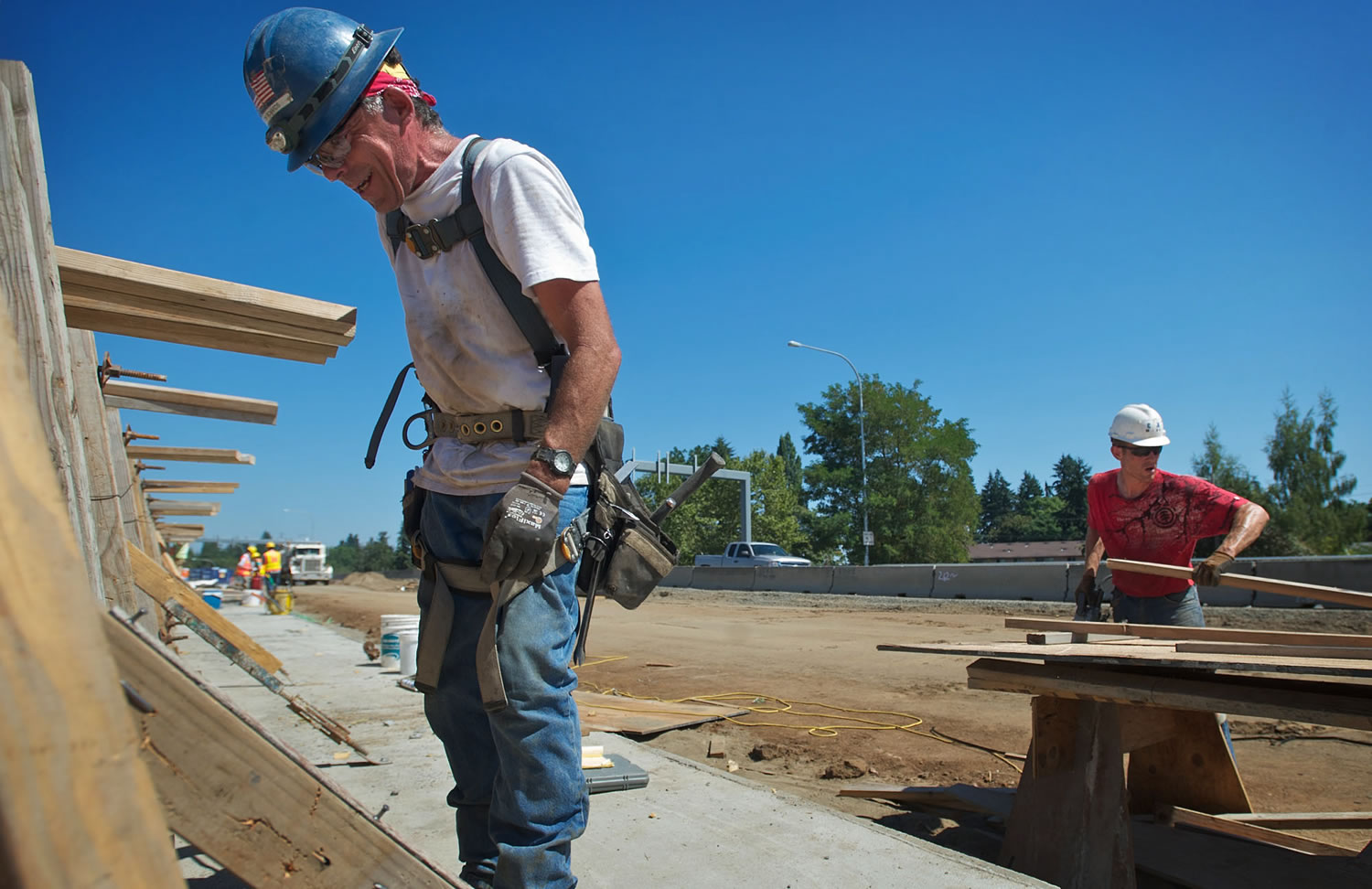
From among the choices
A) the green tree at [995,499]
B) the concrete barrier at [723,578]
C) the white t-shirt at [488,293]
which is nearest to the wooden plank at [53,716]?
the white t-shirt at [488,293]

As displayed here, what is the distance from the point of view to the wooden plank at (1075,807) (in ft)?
9.61

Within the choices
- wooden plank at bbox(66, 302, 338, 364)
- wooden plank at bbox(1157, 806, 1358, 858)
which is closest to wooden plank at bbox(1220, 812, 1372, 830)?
wooden plank at bbox(1157, 806, 1358, 858)

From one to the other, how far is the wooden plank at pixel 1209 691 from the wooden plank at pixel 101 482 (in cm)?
298

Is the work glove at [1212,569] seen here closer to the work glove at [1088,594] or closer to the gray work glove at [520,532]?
the work glove at [1088,594]

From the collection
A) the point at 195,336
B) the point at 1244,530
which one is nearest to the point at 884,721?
the point at 1244,530

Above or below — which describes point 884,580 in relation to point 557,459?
below

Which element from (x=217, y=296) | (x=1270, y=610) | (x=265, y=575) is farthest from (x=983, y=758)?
(x=265, y=575)

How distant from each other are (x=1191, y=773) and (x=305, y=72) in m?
4.31

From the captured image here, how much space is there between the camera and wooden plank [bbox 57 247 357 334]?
3002 millimetres

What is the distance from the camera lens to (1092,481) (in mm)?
5070

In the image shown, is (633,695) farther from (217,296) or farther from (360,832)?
(360,832)

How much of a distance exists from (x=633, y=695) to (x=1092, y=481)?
4505 mm

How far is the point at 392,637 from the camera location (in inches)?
317

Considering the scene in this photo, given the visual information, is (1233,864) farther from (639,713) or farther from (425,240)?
(639,713)
